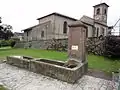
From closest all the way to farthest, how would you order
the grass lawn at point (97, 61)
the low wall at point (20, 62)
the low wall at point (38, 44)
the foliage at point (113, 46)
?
the low wall at point (20, 62) → the grass lawn at point (97, 61) → the foliage at point (113, 46) → the low wall at point (38, 44)

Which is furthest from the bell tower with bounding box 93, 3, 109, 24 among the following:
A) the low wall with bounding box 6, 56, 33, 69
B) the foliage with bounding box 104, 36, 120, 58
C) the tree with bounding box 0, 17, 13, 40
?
the low wall with bounding box 6, 56, 33, 69

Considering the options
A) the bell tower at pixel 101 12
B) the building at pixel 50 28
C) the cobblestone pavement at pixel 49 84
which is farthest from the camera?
the bell tower at pixel 101 12

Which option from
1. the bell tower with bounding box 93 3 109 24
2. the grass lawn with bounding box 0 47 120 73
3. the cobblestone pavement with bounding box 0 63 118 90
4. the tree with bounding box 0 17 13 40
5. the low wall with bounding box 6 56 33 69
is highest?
the bell tower with bounding box 93 3 109 24

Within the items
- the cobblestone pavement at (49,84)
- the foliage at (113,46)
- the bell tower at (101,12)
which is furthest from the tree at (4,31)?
the bell tower at (101,12)

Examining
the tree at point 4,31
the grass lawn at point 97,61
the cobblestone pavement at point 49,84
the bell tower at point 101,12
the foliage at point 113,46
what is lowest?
the cobblestone pavement at point 49,84

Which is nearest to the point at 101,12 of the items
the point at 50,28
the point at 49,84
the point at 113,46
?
the point at 50,28

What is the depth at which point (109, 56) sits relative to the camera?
988 cm

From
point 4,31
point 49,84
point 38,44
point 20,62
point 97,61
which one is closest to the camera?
point 49,84

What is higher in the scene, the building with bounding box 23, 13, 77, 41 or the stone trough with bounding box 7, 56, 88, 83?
the building with bounding box 23, 13, 77, 41

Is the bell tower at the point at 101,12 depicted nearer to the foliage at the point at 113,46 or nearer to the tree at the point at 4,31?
the foliage at the point at 113,46

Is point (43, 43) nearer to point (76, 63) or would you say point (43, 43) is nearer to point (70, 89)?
point (76, 63)

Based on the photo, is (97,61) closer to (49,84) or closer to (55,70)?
(55,70)

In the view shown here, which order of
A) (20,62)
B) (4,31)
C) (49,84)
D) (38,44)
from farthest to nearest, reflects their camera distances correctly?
1. (4,31)
2. (38,44)
3. (20,62)
4. (49,84)

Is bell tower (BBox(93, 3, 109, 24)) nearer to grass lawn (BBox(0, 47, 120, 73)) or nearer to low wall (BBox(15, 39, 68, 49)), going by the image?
low wall (BBox(15, 39, 68, 49))
